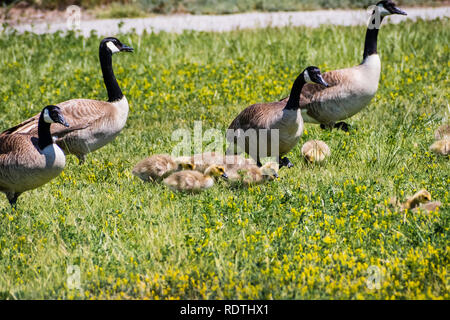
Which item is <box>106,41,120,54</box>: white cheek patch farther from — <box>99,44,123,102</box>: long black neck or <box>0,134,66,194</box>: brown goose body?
<box>0,134,66,194</box>: brown goose body

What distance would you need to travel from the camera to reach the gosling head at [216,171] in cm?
689

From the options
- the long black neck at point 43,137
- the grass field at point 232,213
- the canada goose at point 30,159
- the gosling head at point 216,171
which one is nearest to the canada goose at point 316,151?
the grass field at point 232,213

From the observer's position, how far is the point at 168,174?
714cm

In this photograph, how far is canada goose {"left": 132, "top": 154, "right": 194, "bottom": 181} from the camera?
22.9ft

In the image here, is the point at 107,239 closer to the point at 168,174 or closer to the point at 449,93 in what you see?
the point at 168,174

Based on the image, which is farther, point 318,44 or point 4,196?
point 318,44

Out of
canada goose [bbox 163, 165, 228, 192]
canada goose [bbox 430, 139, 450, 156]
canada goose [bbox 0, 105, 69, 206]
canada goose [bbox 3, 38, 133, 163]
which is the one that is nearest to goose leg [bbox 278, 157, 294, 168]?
canada goose [bbox 163, 165, 228, 192]

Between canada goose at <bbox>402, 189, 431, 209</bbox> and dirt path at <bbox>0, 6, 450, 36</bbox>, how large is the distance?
9465 millimetres

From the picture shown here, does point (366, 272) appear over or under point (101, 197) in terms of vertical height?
under

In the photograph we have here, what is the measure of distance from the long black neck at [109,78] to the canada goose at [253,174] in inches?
92.8

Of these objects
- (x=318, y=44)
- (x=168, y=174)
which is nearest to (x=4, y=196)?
(x=168, y=174)

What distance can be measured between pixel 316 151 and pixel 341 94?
1.48m

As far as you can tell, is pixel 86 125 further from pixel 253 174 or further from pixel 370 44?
pixel 370 44
